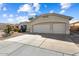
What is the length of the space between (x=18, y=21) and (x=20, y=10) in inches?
34.9

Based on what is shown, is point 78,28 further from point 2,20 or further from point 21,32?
point 2,20

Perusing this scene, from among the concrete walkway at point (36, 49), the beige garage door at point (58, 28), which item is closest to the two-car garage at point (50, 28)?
the beige garage door at point (58, 28)

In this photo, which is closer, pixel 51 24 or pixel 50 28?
pixel 50 28

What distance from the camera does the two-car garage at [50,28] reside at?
11.2 metres

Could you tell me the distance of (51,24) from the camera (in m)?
11.8

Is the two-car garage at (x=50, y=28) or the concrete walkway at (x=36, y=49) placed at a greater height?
the two-car garage at (x=50, y=28)

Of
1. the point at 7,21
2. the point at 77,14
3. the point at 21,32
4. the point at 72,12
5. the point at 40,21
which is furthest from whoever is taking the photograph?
the point at 40,21

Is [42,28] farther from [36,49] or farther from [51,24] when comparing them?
[36,49]

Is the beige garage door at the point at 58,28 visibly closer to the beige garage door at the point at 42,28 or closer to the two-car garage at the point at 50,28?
the two-car garage at the point at 50,28

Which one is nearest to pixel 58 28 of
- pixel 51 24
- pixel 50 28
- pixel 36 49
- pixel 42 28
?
pixel 50 28

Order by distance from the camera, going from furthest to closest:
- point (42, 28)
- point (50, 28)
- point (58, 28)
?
point (42, 28)
point (58, 28)
point (50, 28)

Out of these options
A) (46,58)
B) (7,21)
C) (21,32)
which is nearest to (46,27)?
(21,32)

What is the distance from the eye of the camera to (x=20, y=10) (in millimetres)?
8539

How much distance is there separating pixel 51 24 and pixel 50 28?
666 millimetres
